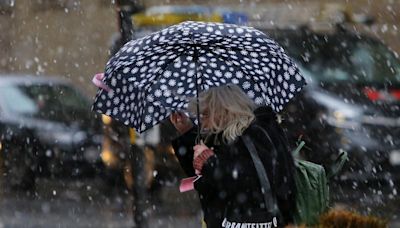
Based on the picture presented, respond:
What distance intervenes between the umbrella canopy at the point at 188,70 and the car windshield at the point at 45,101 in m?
7.96

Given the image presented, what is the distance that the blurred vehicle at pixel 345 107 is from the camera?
12.5m

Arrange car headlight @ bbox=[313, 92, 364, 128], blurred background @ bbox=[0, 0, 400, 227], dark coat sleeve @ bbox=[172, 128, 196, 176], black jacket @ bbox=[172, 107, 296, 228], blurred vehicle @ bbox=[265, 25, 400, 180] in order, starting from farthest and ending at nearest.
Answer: car headlight @ bbox=[313, 92, 364, 128] → blurred vehicle @ bbox=[265, 25, 400, 180] → blurred background @ bbox=[0, 0, 400, 227] → dark coat sleeve @ bbox=[172, 128, 196, 176] → black jacket @ bbox=[172, 107, 296, 228]

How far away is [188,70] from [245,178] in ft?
2.66

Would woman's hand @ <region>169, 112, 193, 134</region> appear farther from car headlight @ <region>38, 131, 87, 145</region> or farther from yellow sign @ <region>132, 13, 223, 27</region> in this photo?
car headlight @ <region>38, 131, 87, 145</region>

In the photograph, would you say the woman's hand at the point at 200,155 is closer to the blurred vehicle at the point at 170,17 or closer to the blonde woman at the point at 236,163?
the blonde woman at the point at 236,163

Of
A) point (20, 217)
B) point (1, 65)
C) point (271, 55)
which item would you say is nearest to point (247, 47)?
point (271, 55)

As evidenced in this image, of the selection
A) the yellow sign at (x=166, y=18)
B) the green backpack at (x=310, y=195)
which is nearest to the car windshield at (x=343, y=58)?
the yellow sign at (x=166, y=18)

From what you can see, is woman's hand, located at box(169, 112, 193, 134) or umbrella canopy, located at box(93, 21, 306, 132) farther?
woman's hand, located at box(169, 112, 193, 134)

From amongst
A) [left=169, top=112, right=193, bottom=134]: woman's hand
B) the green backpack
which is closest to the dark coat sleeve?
[left=169, top=112, right=193, bottom=134]: woman's hand

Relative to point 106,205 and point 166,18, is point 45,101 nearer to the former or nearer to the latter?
point 106,205

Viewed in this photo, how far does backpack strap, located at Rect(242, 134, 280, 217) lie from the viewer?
544 centimetres

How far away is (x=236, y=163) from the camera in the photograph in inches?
214

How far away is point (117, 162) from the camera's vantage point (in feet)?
44.6

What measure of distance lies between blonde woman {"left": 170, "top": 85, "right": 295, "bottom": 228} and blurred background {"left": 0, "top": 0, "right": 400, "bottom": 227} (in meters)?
5.69
